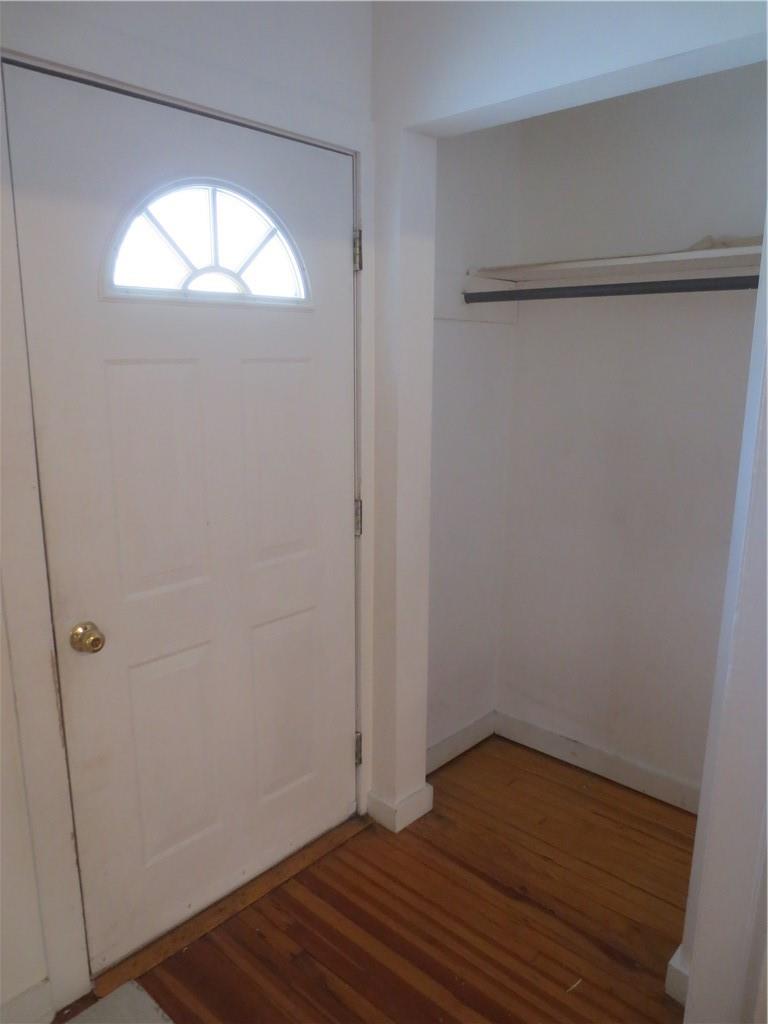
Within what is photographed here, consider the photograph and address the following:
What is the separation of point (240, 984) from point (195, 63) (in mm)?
2233

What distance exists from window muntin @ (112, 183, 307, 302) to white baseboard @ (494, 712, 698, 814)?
1948 millimetres

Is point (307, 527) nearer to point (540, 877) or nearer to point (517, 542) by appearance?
point (517, 542)

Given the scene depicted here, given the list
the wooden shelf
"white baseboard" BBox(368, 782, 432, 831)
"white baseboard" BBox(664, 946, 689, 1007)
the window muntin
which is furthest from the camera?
"white baseboard" BBox(368, 782, 432, 831)

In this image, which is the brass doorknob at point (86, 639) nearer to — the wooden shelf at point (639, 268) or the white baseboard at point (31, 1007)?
the white baseboard at point (31, 1007)

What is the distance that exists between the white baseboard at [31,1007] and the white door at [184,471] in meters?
0.14

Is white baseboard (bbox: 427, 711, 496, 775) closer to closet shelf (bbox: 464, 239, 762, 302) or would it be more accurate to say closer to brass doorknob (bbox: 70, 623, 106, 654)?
brass doorknob (bbox: 70, 623, 106, 654)

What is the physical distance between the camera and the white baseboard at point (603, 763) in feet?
8.20

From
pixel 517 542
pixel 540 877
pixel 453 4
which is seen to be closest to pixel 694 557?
pixel 517 542

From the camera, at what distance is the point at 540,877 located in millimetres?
2172

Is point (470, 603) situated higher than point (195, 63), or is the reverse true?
point (195, 63)

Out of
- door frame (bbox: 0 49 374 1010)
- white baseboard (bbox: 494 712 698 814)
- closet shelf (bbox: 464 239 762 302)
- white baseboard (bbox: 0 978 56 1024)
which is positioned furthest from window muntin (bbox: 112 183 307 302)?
white baseboard (bbox: 494 712 698 814)

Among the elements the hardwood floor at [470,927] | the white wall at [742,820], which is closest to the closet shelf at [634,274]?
the white wall at [742,820]

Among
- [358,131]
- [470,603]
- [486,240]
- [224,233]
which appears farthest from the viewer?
[470,603]

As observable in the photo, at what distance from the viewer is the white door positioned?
1519 mm
